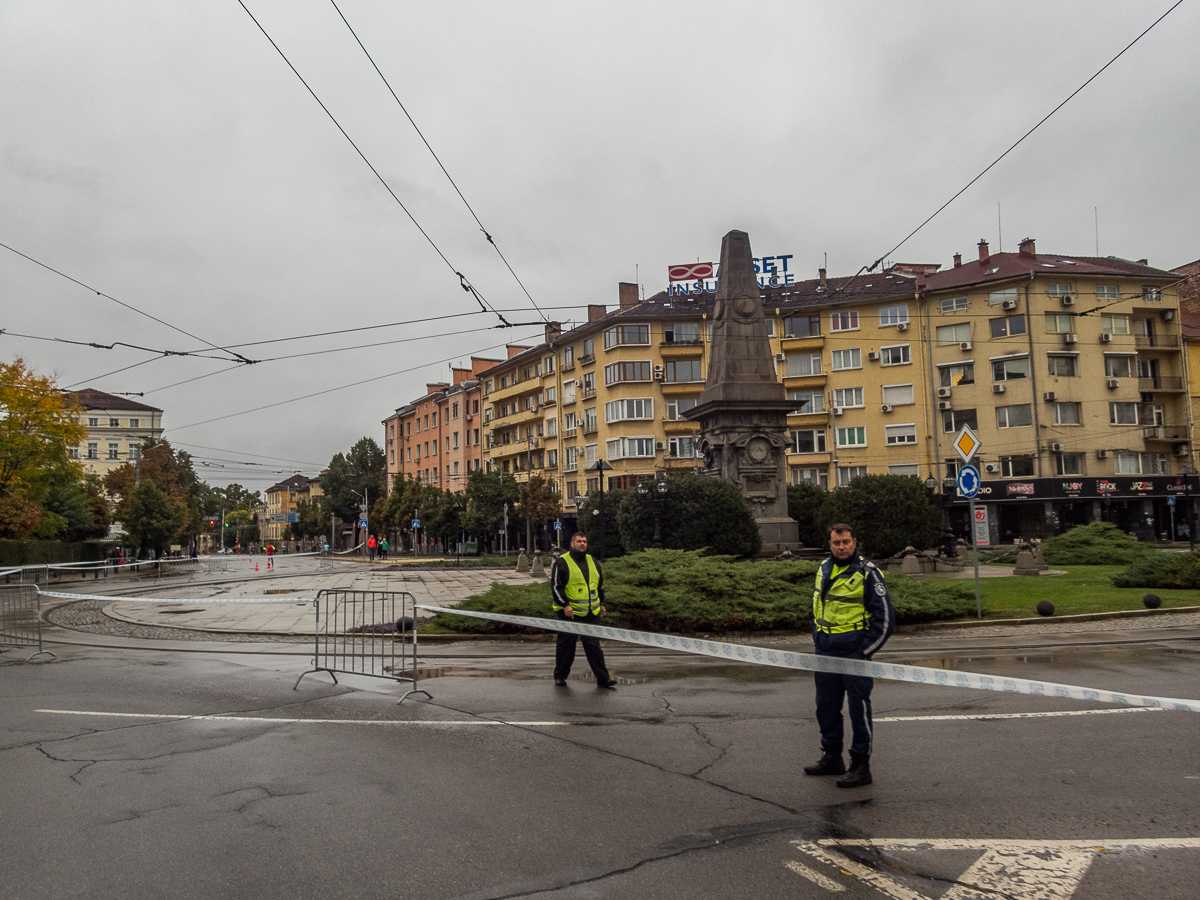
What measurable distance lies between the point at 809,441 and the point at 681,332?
1089 cm

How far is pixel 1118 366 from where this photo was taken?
51375mm

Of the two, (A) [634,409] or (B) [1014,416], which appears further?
(A) [634,409]

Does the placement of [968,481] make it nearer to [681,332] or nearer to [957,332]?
[957,332]

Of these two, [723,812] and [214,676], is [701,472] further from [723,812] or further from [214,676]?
[723,812]

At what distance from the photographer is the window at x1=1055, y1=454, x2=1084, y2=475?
4950 cm

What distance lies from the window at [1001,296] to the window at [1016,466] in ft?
30.4

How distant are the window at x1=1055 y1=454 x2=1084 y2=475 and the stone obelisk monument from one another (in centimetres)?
3246

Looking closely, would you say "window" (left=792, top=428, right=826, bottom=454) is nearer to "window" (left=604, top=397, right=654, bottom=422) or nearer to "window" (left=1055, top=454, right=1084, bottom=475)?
"window" (left=604, top=397, right=654, bottom=422)

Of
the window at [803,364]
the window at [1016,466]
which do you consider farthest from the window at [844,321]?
the window at [1016,466]

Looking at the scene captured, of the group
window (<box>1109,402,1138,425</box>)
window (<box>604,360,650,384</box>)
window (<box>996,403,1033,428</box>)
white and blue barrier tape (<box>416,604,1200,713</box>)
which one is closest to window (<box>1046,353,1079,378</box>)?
window (<box>996,403,1033,428</box>)

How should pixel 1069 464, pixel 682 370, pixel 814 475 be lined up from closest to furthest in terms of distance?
pixel 1069 464 → pixel 814 475 → pixel 682 370

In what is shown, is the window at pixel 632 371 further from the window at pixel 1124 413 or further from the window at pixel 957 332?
the window at pixel 1124 413

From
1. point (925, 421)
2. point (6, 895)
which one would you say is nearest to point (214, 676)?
point (6, 895)

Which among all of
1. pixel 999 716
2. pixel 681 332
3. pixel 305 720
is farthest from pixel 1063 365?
pixel 305 720
